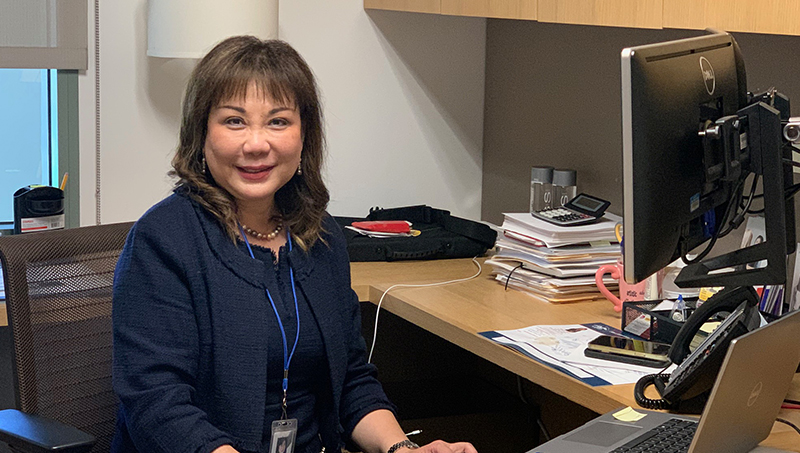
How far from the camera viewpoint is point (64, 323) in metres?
1.69

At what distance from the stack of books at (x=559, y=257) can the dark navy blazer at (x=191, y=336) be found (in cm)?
69

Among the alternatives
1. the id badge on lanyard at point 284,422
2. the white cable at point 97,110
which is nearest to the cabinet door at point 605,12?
the id badge on lanyard at point 284,422

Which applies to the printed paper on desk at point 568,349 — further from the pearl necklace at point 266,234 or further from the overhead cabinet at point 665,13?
the overhead cabinet at point 665,13

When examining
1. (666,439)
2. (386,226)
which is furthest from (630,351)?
(386,226)

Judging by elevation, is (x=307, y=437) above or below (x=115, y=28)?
below

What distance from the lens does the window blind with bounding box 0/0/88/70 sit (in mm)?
2549

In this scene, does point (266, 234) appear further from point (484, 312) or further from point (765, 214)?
point (765, 214)

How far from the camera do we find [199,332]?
5.16ft

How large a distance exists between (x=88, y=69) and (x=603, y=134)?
1.43 metres

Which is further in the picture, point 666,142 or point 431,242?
point 431,242

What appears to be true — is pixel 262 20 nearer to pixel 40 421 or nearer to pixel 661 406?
pixel 40 421

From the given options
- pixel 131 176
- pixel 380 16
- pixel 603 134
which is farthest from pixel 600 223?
pixel 131 176

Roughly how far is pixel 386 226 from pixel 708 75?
1.44m

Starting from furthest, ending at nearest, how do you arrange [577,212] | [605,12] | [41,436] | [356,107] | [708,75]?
[356,107] < [577,212] < [605,12] < [41,436] < [708,75]
